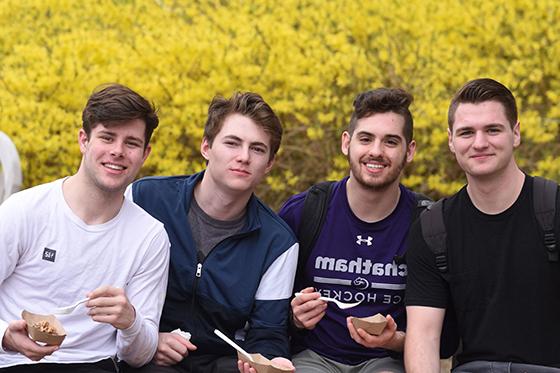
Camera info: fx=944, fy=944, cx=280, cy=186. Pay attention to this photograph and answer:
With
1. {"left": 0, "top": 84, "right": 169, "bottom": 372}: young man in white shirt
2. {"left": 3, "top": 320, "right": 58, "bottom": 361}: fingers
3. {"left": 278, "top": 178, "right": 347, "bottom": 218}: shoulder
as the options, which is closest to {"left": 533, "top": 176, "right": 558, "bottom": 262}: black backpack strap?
{"left": 278, "top": 178, "right": 347, "bottom": 218}: shoulder

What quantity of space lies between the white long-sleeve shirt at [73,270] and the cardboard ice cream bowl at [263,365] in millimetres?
388

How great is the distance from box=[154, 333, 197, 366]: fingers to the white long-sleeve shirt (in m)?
0.09

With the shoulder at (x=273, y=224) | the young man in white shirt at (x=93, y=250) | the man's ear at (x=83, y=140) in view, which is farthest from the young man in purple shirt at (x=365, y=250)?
the man's ear at (x=83, y=140)

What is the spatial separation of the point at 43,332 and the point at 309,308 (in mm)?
1091

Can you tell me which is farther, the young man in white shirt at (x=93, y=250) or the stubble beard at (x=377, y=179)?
the stubble beard at (x=377, y=179)

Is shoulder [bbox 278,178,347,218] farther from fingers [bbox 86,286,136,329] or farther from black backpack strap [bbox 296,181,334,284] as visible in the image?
fingers [bbox 86,286,136,329]

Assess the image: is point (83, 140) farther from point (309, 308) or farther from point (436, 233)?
point (436, 233)

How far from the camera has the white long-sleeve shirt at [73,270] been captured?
3.46 metres

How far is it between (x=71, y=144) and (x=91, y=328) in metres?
3.14

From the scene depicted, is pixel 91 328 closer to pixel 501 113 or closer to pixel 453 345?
pixel 453 345

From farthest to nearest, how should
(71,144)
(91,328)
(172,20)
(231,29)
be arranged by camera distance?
(172,20) → (231,29) → (71,144) → (91,328)

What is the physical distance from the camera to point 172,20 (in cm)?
762

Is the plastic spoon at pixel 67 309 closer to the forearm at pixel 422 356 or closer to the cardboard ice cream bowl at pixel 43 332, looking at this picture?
the cardboard ice cream bowl at pixel 43 332

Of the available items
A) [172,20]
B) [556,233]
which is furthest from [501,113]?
[172,20]
